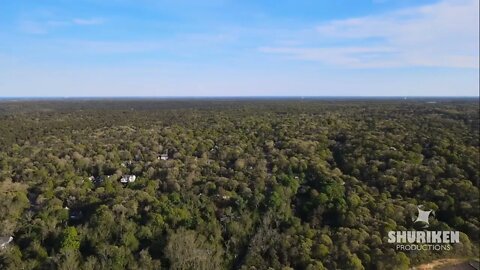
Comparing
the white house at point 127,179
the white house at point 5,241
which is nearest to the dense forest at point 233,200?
the white house at point 127,179

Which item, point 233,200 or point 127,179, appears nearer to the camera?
point 233,200

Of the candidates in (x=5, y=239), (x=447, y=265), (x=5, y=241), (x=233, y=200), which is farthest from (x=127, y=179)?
(x=447, y=265)

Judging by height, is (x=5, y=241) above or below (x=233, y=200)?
below

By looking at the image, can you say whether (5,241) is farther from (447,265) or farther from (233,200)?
(447,265)

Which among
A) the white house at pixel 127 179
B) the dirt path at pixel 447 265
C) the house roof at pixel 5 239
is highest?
the white house at pixel 127 179

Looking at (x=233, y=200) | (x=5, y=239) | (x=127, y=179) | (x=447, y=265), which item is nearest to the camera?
(x=447, y=265)

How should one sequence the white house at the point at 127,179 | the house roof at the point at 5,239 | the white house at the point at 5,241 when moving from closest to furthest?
the white house at the point at 5,241 < the house roof at the point at 5,239 < the white house at the point at 127,179

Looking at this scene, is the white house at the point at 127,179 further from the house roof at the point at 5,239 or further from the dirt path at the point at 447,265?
the dirt path at the point at 447,265

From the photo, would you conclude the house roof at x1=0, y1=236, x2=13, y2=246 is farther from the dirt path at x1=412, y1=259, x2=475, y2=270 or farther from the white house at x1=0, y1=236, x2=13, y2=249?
the dirt path at x1=412, y1=259, x2=475, y2=270
